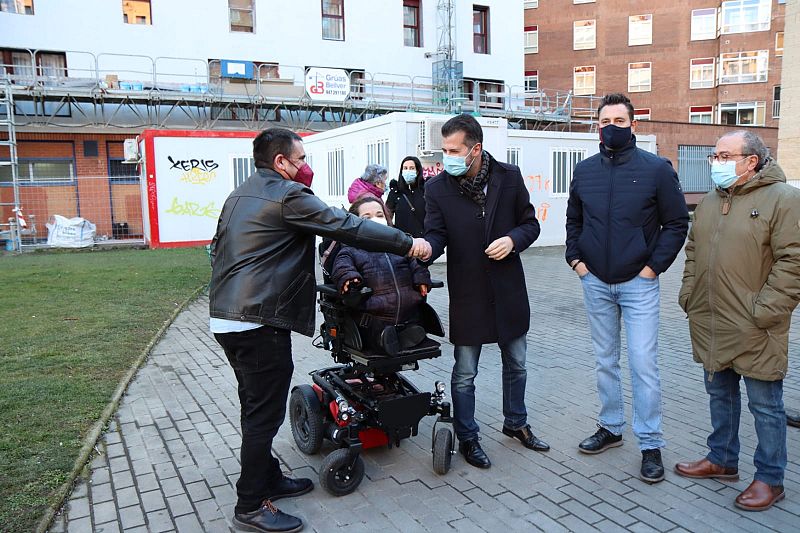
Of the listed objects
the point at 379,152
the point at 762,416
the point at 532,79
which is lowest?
the point at 762,416

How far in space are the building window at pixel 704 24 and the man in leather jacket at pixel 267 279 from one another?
45.4 meters

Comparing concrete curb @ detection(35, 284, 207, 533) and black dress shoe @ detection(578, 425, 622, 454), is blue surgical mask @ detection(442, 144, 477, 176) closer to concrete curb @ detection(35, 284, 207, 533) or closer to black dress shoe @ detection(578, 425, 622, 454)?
black dress shoe @ detection(578, 425, 622, 454)

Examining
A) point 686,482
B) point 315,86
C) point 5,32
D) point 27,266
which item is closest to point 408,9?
point 315,86

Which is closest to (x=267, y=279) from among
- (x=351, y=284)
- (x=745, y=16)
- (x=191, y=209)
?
(x=351, y=284)

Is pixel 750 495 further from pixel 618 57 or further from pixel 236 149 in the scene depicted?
pixel 618 57

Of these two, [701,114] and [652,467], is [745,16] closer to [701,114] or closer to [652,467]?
[701,114]

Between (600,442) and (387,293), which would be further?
(600,442)

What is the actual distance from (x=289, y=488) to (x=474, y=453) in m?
1.17

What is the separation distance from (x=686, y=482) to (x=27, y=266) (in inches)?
620

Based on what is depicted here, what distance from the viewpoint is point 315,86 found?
91.9 ft

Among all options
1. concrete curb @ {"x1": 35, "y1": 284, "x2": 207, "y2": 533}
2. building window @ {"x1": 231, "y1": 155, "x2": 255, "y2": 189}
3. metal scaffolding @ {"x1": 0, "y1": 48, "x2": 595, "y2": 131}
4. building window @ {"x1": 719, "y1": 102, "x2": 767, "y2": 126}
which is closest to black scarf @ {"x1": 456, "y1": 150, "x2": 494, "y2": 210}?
concrete curb @ {"x1": 35, "y1": 284, "x2": 207, "y2": 533}

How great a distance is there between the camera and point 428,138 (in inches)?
511

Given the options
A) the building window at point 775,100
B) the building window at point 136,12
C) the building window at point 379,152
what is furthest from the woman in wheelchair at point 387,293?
the building window at point 775,100

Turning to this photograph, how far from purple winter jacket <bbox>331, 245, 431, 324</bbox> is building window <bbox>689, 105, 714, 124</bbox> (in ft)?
143
